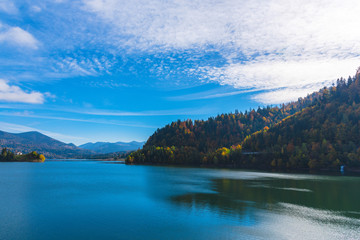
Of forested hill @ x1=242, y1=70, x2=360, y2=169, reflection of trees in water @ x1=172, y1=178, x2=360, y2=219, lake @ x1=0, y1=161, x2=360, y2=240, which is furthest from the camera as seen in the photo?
forested hill @ x1=242, y1=70, x2=360, y2=169

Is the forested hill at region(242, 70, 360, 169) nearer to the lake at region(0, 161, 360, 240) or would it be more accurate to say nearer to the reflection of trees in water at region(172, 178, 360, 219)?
the reflection of trees in water at region(172, 178, 360, 219)

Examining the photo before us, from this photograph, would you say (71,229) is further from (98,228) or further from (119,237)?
(119,237)

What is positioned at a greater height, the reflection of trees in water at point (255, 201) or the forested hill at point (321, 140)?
the forested hill at point (321, 140)

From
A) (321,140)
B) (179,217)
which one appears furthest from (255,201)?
(321,140)

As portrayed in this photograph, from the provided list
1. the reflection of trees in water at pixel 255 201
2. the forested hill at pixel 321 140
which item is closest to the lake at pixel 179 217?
the reflection of trees in water at pixel 255 201

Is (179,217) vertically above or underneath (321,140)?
underneath

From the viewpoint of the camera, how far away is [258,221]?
1198 inches

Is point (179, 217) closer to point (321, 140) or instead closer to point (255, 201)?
point (255, 201)

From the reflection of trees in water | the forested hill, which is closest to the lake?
the reflection of trees in water

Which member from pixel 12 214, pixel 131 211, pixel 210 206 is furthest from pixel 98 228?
pixel 210 206

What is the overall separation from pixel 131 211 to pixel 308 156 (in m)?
139

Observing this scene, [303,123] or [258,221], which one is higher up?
[303,123]

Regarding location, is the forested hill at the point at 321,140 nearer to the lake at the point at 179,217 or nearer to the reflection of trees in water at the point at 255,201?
the reflection of trees in water at the point at 255,201

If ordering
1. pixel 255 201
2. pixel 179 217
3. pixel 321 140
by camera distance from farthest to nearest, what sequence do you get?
1. pixel 321 140
2. pixel 255 201
3. pixel 179 217
